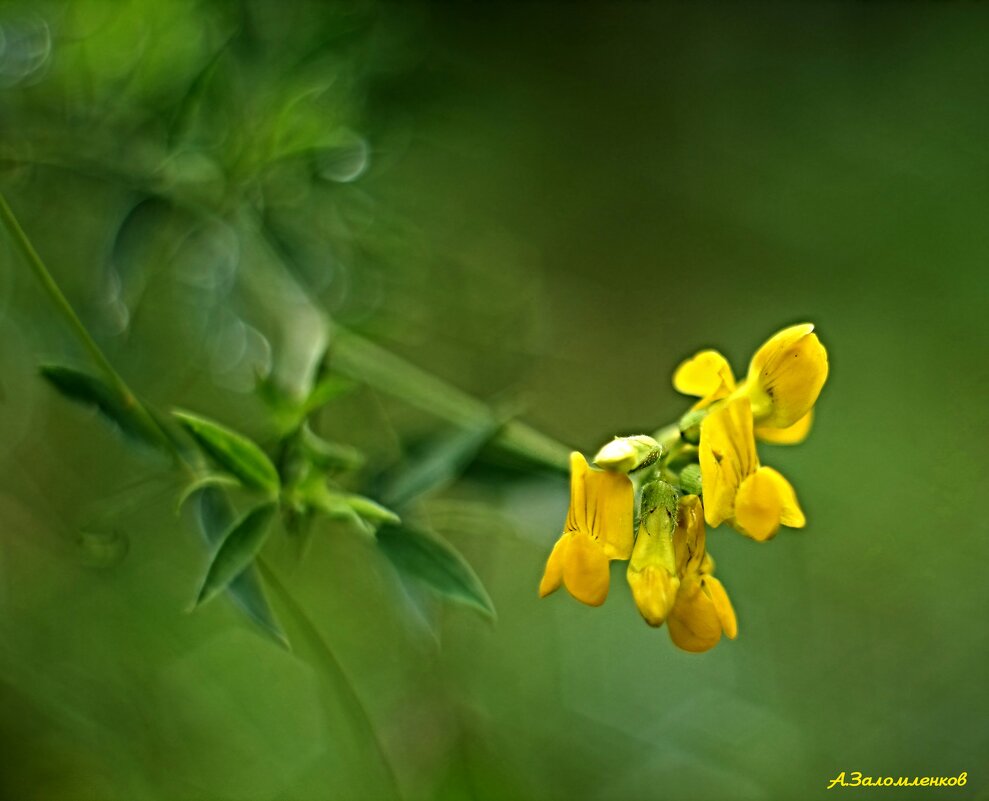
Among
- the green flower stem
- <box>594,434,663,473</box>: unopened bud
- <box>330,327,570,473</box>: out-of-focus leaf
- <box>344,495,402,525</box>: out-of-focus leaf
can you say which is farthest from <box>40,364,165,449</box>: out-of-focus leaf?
<box>594,434,663,473</box>: unopened bud

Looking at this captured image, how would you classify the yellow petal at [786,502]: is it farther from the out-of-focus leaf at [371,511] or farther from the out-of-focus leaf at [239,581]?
the out-of-focus leaf at [239,581]

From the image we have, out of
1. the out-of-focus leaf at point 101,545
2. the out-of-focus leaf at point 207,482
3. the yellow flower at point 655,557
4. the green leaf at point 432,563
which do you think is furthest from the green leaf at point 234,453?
the yellow flower at point 655,557

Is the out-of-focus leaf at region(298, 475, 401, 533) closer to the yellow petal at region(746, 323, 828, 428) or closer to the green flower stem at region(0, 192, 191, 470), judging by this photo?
the green flower stem at region(0, 192, 191, 470)

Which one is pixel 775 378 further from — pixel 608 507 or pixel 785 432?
pixel 608 507

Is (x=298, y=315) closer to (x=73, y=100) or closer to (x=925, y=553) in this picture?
(x=73, y=100)

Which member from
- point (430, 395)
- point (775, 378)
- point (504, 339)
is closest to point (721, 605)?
point (775, 378)

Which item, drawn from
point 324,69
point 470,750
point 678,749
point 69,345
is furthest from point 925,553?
point 69,345
